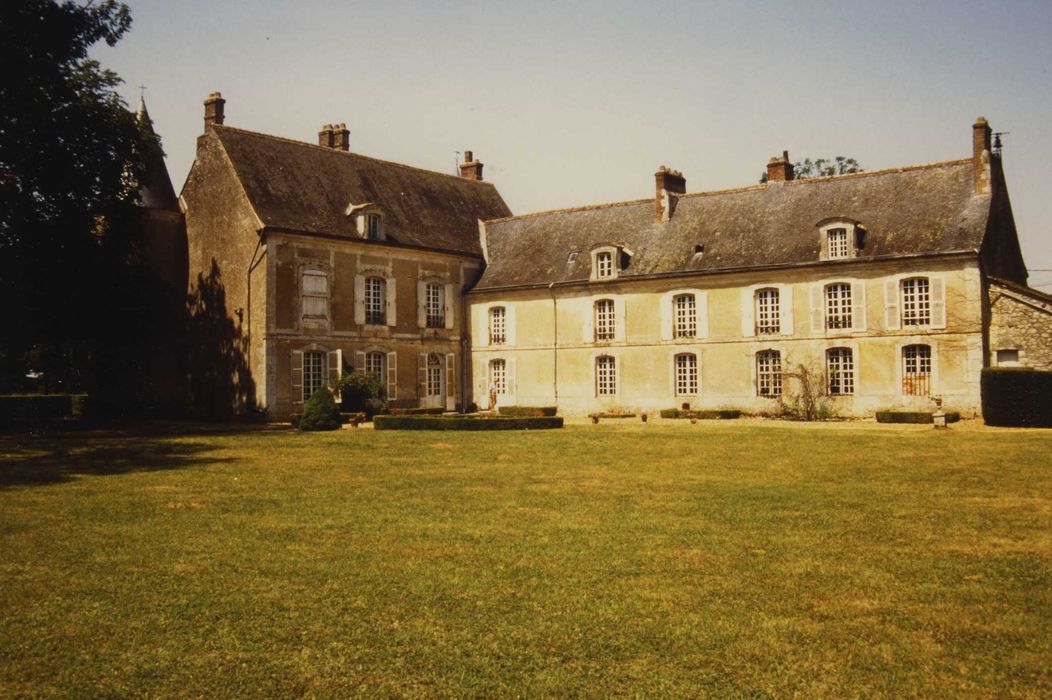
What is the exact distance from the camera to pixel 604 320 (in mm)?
30188

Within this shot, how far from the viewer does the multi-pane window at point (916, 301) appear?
24.9m

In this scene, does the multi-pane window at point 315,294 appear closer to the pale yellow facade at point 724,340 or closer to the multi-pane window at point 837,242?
the pale yellow facade at point 724,340

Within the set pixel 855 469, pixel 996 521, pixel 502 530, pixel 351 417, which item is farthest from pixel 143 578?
pixel 351 417

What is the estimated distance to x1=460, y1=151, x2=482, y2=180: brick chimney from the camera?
38.0 m

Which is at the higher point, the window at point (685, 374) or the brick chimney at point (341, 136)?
the brick chimney at point (341, 136)

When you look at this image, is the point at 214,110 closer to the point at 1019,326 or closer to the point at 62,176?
the point at 62,176

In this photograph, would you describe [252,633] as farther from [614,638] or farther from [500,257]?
[500,257]

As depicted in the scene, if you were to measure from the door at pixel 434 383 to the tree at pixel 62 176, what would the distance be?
9.56 meters

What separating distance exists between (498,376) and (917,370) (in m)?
13.7

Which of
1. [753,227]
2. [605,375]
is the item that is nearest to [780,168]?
→ [753,227]

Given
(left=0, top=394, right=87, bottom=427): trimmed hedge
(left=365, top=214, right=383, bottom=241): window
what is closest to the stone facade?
(left=365, top=214, right=383, bottom=241): window

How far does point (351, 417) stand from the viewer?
957 inches

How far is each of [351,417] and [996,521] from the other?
17885mm

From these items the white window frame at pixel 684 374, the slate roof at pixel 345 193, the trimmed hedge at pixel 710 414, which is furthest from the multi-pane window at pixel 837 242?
the slate roof at pixel 345 193
